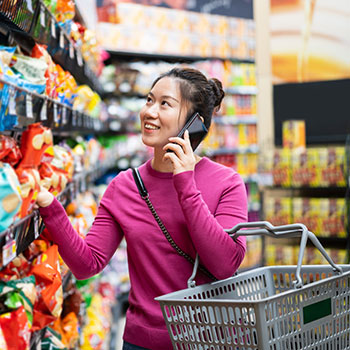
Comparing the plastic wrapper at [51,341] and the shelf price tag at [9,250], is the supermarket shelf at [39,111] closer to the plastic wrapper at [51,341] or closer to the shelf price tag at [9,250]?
the shelf price tag at [9,250]

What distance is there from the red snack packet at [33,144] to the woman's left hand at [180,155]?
397mm

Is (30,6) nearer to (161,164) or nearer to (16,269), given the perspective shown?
(161,164)

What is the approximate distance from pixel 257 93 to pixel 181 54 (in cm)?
131

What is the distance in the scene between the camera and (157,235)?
1.60m

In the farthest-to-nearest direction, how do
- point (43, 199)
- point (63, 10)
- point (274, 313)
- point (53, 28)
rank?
1. point (63, 10)
2. point (53, 28)
3. point (43, 199)
4. point (274, 313)

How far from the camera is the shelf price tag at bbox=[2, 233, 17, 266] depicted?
4.06 feet

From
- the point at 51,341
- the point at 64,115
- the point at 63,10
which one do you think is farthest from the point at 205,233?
the point at 63,10

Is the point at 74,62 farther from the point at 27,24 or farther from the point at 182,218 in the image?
the point at 182,218

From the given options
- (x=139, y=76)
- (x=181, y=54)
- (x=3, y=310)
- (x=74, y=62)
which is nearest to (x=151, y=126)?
(x=3, y=310)

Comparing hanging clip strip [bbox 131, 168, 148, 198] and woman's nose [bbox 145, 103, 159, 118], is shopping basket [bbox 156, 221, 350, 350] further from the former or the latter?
woman's nose [bbox 145, 103, 159, 118]

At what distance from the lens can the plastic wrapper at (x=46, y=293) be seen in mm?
1757

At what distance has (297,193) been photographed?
633 centimetres

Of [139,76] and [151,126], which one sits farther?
[139,76]

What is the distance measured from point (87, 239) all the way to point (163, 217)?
0.82 feet
